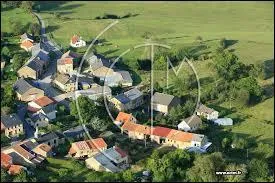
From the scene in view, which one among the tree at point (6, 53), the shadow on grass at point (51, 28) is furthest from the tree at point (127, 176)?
the shadow on grass at point (51, 28)

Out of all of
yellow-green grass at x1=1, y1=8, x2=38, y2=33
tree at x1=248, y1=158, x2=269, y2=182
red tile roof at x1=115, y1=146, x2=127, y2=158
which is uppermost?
yellow-green grass at x1=1, y1=8, x2=38, y2=33

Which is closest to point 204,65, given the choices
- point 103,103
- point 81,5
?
point 103,103

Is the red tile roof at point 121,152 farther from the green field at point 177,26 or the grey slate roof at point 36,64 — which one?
the grey slate roof at point 36,64

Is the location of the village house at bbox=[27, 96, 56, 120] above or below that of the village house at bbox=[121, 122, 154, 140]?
above

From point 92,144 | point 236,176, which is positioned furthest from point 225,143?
point 92,144

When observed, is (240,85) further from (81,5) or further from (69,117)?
(81,5)

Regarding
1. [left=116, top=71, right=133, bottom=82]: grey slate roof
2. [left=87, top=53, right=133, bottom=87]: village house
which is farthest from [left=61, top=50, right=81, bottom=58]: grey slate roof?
[left=116, top=71, right=133, bottom=82]: grey slate roof

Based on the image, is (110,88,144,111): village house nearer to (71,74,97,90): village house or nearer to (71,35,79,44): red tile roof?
(71,74,97,90): village house
